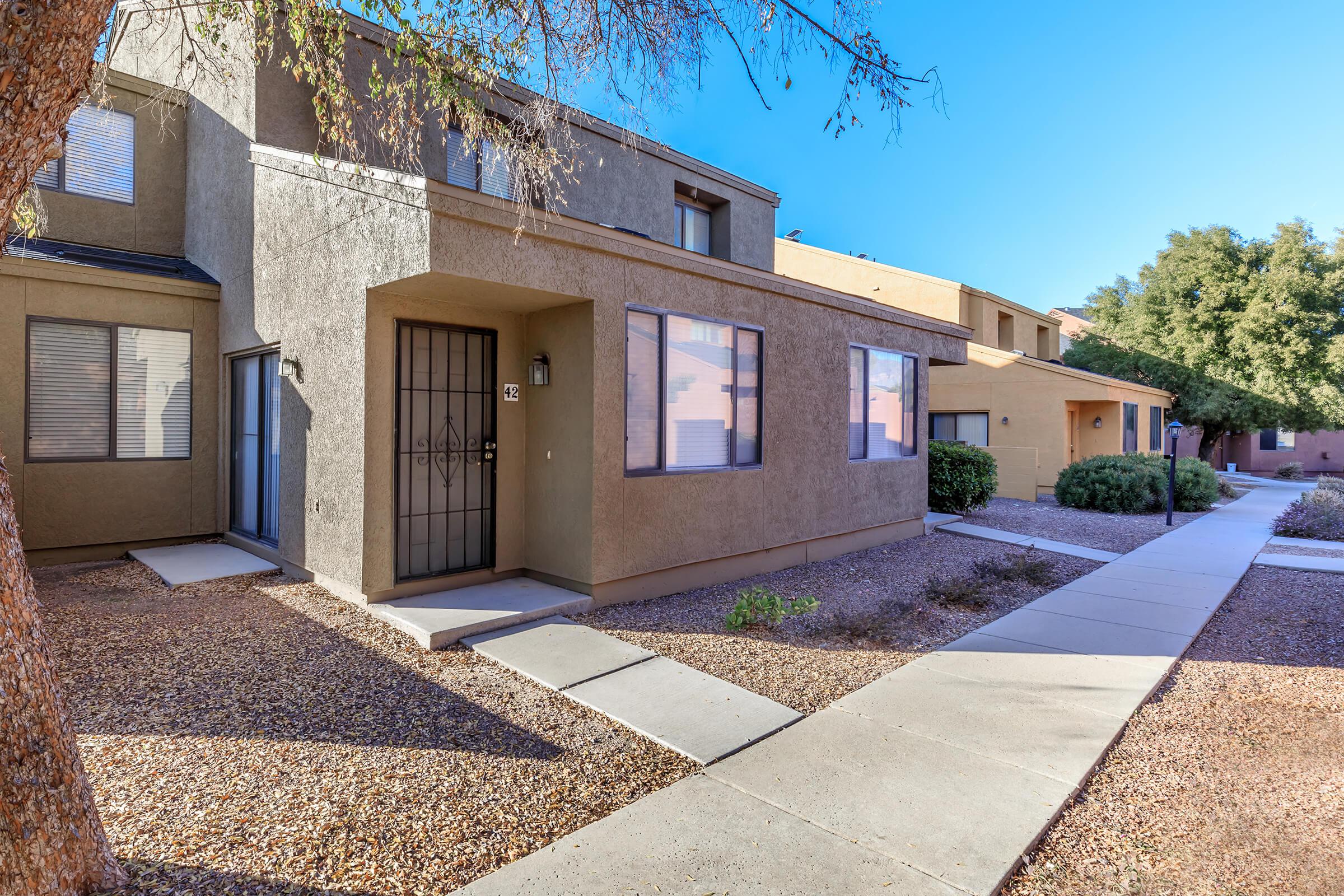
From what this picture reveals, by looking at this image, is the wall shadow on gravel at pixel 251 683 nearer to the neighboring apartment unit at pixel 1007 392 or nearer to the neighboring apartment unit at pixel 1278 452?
the neighboring apartment unit at pixel 1007 392

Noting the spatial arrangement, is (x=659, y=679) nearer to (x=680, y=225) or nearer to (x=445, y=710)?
(x=445, y=710)

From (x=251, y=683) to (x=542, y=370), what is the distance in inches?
133

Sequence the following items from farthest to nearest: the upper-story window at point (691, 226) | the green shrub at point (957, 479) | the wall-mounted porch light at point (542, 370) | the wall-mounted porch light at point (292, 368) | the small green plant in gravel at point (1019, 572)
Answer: the upper-story window at point (691, 226) → the green shrub at point (957, 479) → the small green plant in gravel at point (1019, 572) → the wall-mounted porch light at point (292, 368) → the wall-mounted porch light at point (542, 370)

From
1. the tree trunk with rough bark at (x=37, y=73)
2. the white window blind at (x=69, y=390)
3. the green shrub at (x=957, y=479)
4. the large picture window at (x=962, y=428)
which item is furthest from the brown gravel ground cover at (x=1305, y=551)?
the white window blind at (x=69, y=390)

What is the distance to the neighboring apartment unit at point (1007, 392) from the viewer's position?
17406mm

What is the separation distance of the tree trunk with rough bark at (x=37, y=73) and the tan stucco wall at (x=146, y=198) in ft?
26.8

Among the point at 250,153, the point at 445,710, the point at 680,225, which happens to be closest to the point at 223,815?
the point at 445,710

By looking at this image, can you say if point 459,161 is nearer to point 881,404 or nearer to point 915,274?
point 881,404

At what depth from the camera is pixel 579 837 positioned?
9.45 feet

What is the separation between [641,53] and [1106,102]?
1030 centimetres

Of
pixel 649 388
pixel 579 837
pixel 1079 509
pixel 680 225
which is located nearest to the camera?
pixel 579 837

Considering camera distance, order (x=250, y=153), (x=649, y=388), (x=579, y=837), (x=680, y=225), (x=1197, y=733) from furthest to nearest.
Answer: (x=680, y=225)
(x=250, y=153)
(x=649, y=388)
(x=1197, y=733)
(x=579, y=837)

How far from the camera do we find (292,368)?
272 inches

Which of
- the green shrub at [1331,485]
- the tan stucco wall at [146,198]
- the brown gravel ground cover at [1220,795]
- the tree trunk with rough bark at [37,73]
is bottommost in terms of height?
the brown gravel ground cover at [1220,795]
